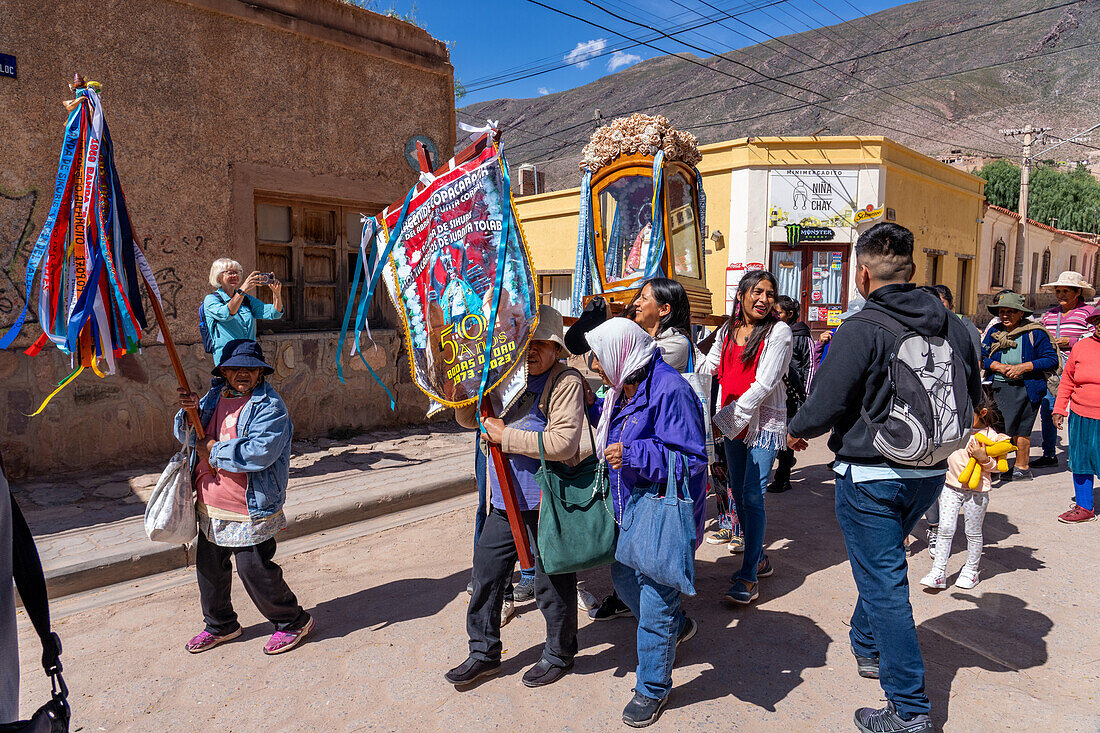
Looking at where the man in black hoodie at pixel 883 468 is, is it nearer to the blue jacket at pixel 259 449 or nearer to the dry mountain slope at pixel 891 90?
the blue jacket at pixel 259 449

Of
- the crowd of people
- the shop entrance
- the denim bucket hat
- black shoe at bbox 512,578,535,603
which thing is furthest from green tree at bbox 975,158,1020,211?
the denim bucket hat

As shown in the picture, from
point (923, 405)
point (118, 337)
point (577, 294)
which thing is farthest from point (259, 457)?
point (577, 294)

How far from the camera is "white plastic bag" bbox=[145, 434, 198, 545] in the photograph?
11.1 feet

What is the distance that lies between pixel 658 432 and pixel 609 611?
1.60 meters

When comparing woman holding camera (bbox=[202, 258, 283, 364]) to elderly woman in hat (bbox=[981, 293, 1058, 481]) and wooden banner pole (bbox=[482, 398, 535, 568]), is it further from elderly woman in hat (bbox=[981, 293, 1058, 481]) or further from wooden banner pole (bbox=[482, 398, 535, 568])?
elderly woman in hat (bbox=[981, 293, 1058, 481])

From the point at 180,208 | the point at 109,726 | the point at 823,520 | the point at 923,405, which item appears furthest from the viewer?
the point at 180,208

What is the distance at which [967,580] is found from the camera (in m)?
4.32

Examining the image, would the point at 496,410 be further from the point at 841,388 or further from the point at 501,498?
the point at 841,388

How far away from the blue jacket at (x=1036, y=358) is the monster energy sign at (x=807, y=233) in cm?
1181

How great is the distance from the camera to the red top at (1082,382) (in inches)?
225

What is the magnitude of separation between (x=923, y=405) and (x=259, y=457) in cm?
298

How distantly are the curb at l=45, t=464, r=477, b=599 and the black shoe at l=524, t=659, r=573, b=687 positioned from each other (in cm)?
218

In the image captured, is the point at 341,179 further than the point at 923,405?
Yes

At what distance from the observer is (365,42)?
810cm
